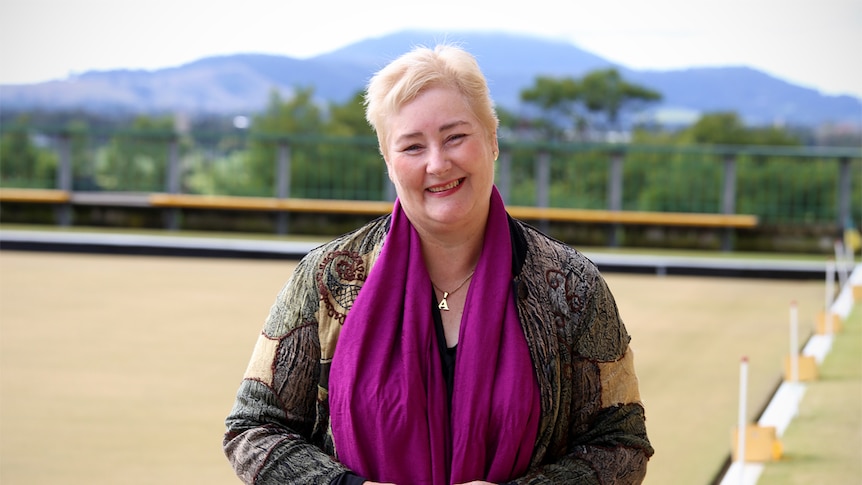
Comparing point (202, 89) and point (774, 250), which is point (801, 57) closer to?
point (774, 250)

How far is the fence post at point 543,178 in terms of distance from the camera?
12.5 metres

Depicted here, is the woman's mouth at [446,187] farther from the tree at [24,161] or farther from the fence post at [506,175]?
the tree at [24,161]

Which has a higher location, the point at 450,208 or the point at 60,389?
the point at 450,208

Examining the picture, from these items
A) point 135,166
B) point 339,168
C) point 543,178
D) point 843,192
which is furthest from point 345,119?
point 843,192

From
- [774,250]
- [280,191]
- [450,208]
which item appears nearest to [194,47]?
[450,208]

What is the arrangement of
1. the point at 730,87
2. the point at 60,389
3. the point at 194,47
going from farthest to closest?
the point at 730,87 → the point at 194,47 → the point at 60,389

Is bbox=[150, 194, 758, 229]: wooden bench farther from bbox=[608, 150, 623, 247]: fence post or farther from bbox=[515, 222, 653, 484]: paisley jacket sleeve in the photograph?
bbox=[515, 222, 653, 484]: paisley jacket sleeve

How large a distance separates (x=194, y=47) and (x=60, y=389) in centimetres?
244

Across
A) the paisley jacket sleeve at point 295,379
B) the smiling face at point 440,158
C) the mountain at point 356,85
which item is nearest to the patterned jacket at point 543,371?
the paisley jacket sleeve at point 295,379

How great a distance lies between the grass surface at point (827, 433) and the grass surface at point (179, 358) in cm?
25

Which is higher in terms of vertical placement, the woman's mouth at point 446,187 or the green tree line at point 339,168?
the woman's mouth at point 446,187

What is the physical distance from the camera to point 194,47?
6.58 m

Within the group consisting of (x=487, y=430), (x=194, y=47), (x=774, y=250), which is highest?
(x=194, y=47)

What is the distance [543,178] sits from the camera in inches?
494
